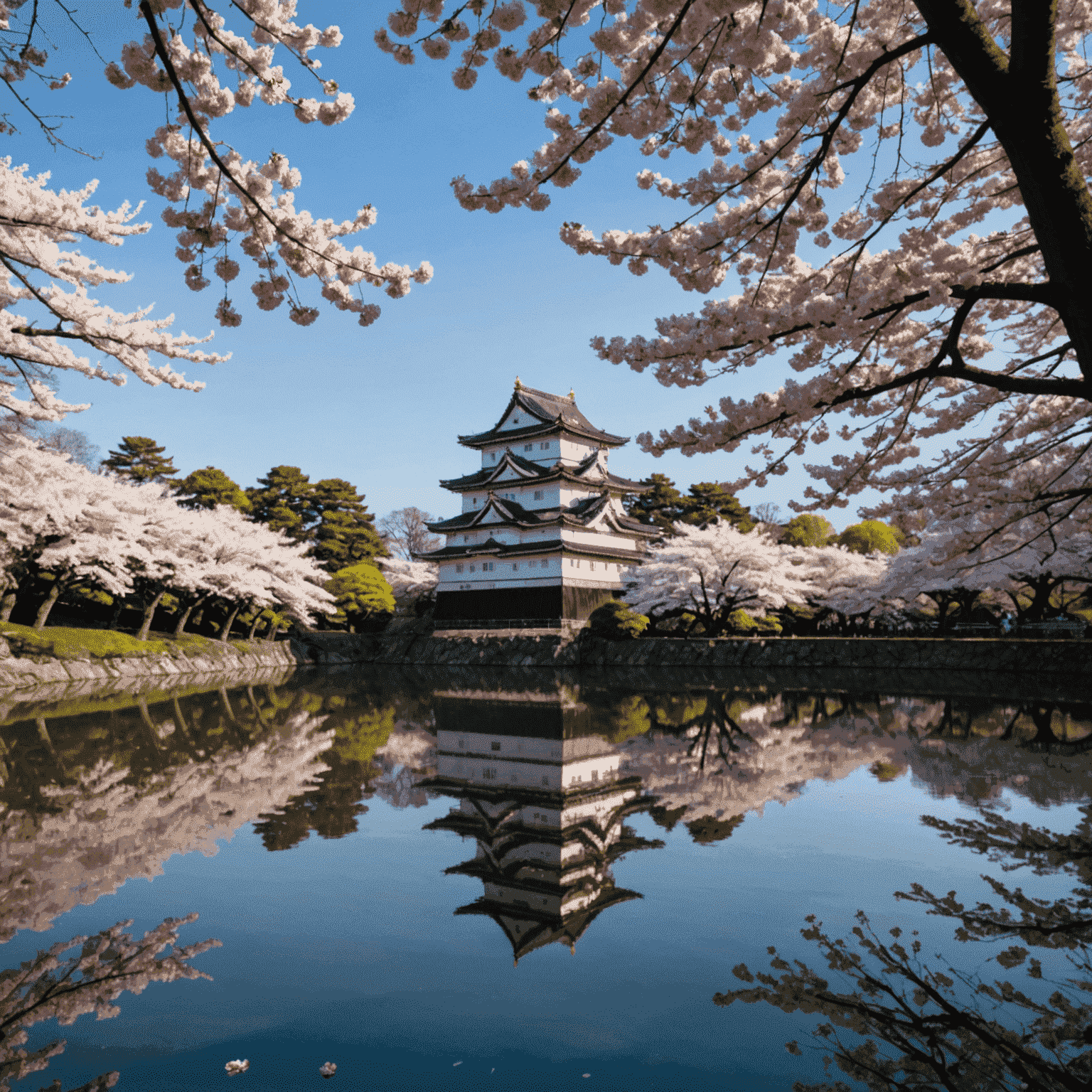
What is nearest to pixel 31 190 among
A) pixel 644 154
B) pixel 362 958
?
pixel 644 154

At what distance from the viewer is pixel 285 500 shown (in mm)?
35062

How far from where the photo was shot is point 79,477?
658 inches

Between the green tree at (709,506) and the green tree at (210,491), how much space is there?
860 inches

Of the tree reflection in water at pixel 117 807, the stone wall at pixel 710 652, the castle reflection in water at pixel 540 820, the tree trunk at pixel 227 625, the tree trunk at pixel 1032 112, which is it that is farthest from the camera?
the tree trunk at pixel 227 625

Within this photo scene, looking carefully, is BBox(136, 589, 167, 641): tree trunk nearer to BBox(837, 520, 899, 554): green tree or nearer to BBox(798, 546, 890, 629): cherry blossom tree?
BBox(798, 546, 890, 629): cherry blossom tree

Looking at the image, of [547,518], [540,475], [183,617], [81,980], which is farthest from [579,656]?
[81,980]

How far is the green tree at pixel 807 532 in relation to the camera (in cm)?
3144

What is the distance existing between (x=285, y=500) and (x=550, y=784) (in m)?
32.3

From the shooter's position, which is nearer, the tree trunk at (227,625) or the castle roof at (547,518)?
the tree trunk at (227,625)

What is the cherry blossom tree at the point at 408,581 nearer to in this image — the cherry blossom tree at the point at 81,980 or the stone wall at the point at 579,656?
the stone wall at the point at 579,656

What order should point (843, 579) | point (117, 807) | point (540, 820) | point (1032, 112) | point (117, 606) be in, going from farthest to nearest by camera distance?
1. point (843, 579)
2. point (117, 606)
3. point (117, 807)
4. point (540, 820)
5. point (1032, 112)

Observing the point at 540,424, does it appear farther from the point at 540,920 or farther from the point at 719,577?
the point at 540,920

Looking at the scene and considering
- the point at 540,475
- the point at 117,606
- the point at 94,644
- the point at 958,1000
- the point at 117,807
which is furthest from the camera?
the point at 540,475

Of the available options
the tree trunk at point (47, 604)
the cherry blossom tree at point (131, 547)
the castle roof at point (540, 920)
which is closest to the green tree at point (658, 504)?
the cherry blossom tree at point (131, 547)
